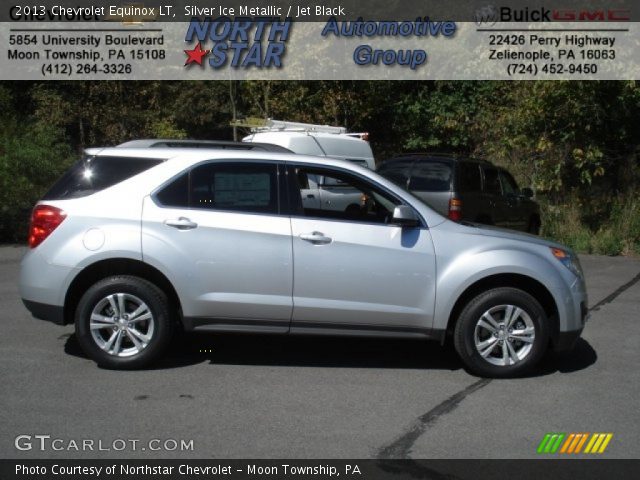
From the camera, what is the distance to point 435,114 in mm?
23172

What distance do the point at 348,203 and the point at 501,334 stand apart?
1724mm

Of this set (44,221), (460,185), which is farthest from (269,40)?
(44,221)

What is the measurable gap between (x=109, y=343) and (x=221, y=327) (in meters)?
0.93

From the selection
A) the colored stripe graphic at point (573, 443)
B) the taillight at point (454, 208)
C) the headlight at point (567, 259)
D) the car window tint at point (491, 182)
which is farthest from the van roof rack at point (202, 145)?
the car window tint at point (491, 182)

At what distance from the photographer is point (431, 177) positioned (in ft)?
40.8

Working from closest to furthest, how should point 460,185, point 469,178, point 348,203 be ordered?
1. point 348,203
2. point 460,185
3. point 469,178

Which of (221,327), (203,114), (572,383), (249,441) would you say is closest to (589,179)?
(572,383)

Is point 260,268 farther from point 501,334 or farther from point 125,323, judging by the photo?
point 501,334

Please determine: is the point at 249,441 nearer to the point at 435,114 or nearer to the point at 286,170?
the point at 286,170

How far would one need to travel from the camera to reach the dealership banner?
16.7 metres

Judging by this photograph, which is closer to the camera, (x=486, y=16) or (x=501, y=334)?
(x=501, y=334)
